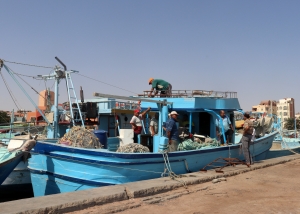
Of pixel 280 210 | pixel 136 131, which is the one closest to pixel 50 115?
pixel 136 131

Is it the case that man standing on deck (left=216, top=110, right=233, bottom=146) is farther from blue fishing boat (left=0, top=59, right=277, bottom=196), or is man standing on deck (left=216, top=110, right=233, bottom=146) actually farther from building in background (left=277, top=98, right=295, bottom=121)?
building in background (left=277, top=98, right=295, bottom=121)

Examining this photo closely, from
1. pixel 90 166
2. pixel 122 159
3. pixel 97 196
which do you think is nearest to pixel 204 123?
pixel 122 159

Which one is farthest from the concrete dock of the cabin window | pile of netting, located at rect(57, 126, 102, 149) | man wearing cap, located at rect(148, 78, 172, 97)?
man wearing cap, located at rect(148, 78, 172, 97)

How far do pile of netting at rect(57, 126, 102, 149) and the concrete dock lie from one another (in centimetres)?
182

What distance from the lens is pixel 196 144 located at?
8242 millimetres

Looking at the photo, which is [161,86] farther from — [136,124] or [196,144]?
[196,144]

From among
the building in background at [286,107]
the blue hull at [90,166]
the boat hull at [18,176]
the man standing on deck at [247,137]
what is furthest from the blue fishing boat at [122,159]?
the building in background at [286,107]

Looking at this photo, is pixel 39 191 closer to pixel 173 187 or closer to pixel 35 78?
pixel 173 187

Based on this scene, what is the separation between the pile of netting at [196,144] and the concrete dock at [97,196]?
4.84 feet

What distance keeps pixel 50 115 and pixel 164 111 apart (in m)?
6.14

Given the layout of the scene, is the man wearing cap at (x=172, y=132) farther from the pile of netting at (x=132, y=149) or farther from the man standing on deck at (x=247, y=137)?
the man standing on deck at (x=247, y=137)

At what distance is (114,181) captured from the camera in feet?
20.8

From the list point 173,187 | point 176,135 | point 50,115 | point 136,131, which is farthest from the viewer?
point 50,115

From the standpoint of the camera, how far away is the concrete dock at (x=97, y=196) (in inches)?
158
